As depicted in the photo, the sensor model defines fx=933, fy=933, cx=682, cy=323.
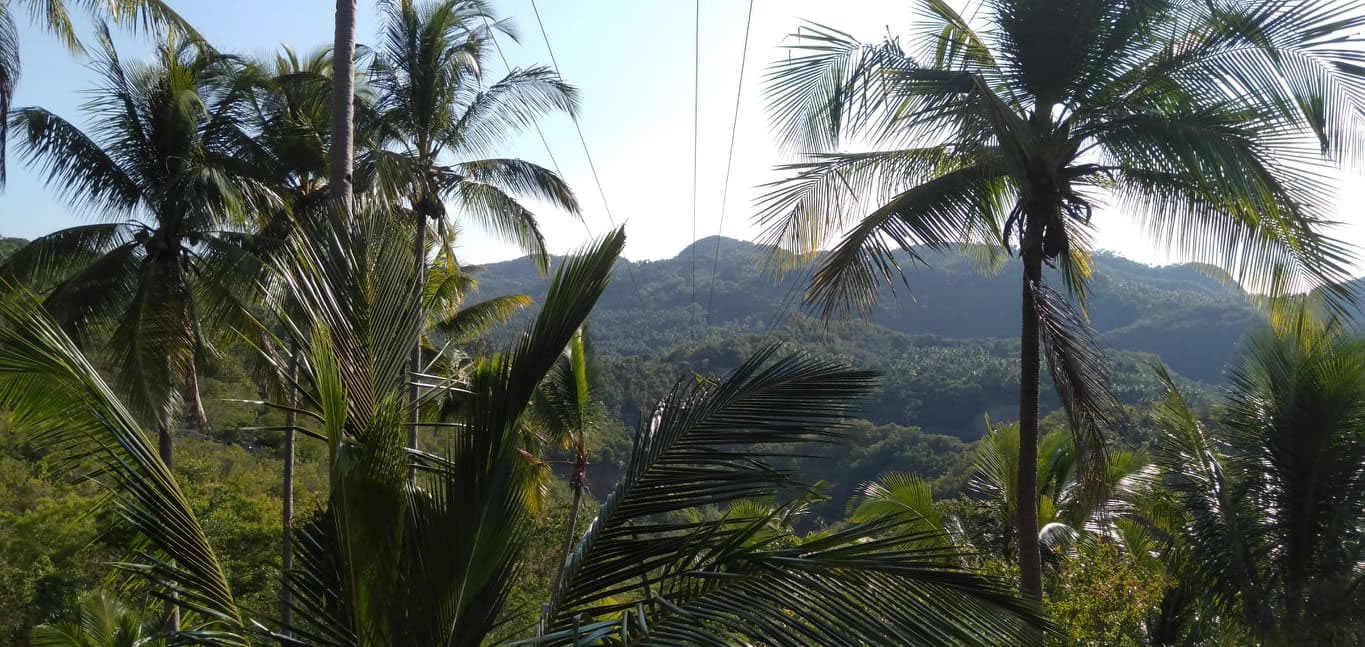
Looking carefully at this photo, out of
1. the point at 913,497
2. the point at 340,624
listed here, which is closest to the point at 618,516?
the point at 340,624

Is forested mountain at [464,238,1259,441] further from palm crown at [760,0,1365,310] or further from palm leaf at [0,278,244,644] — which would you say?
palm leaf at [0,278,244,644]

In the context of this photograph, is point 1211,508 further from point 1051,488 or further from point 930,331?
point 930,331

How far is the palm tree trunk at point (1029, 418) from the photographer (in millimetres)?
6605

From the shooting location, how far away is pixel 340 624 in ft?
10.9

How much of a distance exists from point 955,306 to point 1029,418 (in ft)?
234

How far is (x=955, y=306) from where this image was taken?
75.5 m

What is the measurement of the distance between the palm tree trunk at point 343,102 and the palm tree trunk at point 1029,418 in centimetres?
456

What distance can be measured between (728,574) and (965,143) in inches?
164

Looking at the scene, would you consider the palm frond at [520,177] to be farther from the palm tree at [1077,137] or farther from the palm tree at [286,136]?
the palm tree at [1077,137]

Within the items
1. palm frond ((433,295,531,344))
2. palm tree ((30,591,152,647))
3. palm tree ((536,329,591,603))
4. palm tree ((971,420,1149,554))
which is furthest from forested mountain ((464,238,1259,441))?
palm tree ((30,591,152,647))

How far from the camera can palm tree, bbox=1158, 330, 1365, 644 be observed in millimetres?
7312

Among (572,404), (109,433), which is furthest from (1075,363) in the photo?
(572,404)

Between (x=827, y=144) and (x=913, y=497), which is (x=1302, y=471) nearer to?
(x=913, y=497)

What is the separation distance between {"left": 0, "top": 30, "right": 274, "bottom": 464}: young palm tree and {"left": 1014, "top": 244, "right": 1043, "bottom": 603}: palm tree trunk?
7.43 meters
